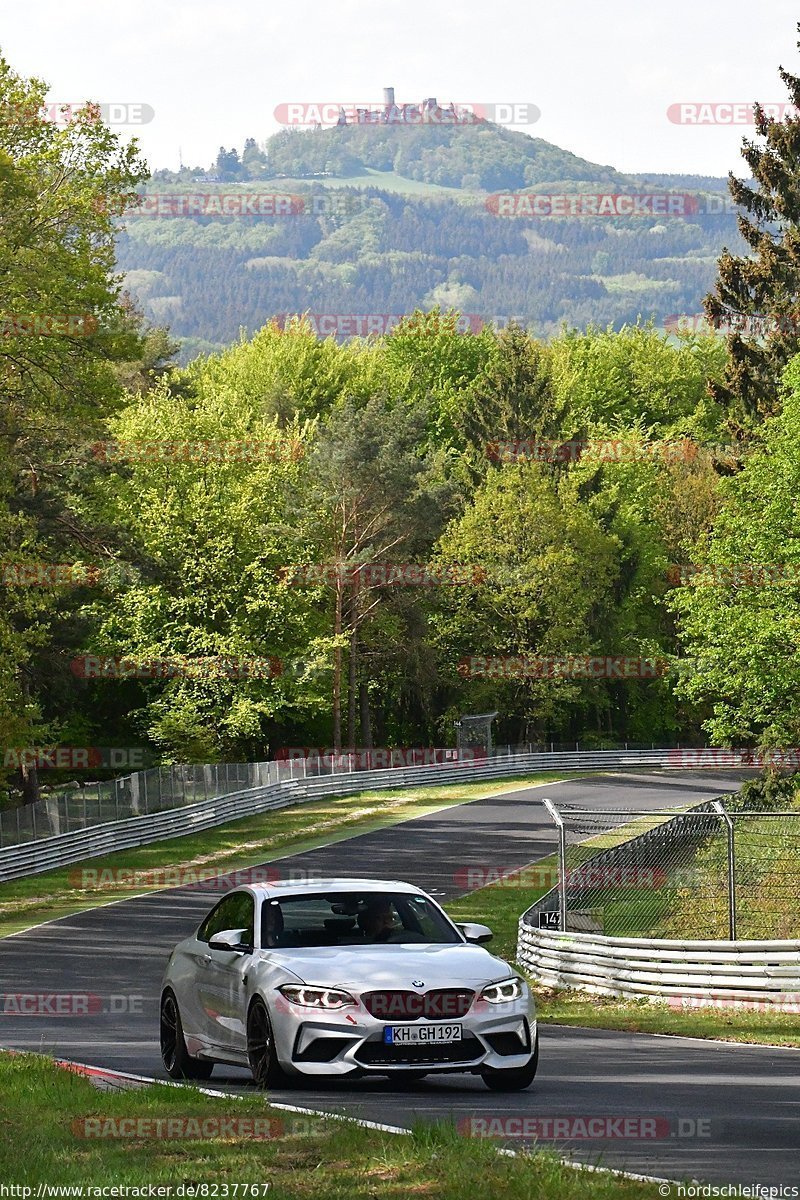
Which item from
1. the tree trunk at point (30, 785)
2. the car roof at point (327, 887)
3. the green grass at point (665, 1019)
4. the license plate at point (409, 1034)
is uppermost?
the car roof at point (327, 887)

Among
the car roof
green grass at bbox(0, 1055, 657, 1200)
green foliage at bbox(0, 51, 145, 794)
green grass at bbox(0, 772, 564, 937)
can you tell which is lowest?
green grass at bbox(0, 772, 564, 937)

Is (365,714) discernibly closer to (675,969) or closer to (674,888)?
(674,888)

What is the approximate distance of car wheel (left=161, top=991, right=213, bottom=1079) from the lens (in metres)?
12.7

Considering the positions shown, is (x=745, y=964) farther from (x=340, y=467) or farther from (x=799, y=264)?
(x=340, y=467)

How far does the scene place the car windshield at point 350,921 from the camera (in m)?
12.2

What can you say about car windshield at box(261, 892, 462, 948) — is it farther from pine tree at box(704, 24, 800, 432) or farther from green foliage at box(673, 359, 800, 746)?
pine tree at box(704, 24, 800, 432)

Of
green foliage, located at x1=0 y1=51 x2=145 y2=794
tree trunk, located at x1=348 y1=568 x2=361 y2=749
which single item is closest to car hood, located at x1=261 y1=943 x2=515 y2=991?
green foliage, located at x1=0 y1=51 x2=145 y2=794

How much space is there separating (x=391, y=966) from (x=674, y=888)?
12.0 m

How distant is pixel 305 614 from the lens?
66.1m

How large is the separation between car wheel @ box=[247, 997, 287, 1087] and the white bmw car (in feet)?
0.04

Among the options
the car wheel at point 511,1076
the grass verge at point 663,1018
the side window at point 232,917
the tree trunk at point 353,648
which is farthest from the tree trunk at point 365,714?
the car wheel at point 511,1076

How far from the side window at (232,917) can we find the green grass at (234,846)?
2010 cm

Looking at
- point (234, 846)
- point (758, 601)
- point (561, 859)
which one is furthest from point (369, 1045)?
point (758, 601)

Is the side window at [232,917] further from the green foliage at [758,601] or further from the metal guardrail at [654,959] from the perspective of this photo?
the green foliage at [758,601]
